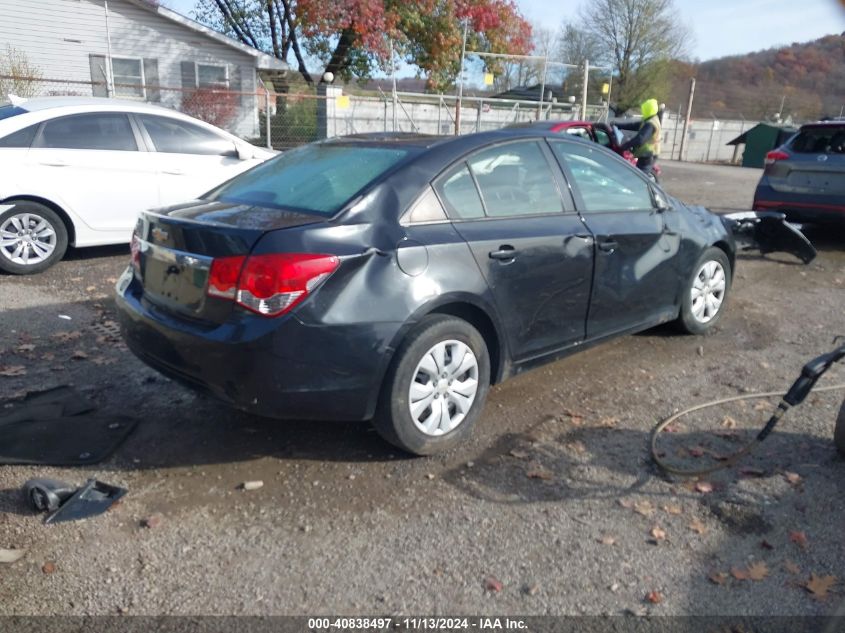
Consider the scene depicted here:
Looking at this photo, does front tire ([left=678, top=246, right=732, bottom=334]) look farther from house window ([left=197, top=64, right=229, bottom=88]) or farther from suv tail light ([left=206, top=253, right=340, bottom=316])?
house window ([left=197, top=64, right=229, bottom=88])

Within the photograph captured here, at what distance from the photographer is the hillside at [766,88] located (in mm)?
37438

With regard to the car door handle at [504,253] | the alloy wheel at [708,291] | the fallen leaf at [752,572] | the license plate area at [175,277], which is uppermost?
the car door handle at [504,253]

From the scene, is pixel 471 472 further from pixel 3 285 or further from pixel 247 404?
pixel 3 285

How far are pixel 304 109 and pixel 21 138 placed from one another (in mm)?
12765

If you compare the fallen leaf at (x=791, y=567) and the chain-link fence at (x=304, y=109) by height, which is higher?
the chain-link fence at (x=304, y=109)

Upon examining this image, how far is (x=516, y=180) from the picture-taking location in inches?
160

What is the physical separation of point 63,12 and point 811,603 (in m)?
23.1

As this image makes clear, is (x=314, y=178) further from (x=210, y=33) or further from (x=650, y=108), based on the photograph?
(x=210, y=33)

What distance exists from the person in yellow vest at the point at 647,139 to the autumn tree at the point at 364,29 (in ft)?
49.6

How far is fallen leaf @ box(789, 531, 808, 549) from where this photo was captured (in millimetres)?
2975

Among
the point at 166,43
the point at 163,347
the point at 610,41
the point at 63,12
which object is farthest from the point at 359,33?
the point at 610,41

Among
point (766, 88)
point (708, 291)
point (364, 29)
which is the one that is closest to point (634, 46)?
point (766, 88)

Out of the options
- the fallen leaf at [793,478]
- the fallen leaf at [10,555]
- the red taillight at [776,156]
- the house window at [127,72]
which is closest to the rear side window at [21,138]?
the fallen leaf at [10,555]

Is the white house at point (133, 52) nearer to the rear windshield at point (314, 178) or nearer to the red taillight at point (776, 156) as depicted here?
the red taillight at point (776, 156)
